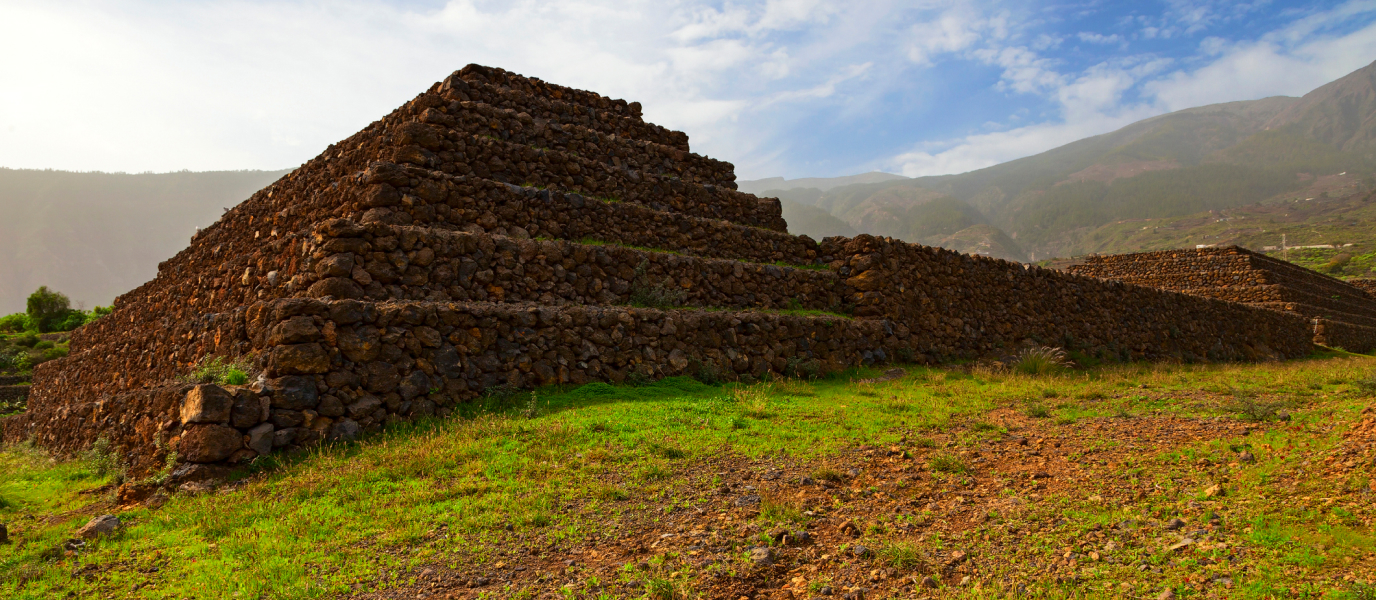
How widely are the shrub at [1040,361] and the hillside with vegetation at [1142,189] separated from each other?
7782 cm

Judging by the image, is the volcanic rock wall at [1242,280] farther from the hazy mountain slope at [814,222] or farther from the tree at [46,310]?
the hazy mountain slope at [814,222]

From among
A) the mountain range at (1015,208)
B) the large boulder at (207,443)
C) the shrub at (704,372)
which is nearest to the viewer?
the large boulder at (207,443)

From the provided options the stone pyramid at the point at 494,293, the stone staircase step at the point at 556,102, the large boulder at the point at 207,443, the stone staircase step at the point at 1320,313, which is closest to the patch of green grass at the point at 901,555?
the stone pyramid at the point at 494,293

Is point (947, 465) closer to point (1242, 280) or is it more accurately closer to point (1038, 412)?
point (1038, 412)

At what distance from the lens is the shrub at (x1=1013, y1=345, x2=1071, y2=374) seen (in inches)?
520

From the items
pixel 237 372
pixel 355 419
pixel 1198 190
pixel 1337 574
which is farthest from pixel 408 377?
pixel 1198 190

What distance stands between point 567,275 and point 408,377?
337 cm

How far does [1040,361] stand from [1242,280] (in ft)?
68.8

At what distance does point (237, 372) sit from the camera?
6.89 meters

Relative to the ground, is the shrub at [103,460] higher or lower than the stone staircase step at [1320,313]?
A: higher

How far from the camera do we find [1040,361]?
44.0ft

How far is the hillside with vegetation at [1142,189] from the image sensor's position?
380ft

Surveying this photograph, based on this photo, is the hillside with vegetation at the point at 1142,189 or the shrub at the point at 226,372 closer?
the shrub at the point at 226,372

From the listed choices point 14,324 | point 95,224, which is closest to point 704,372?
point 14,324
